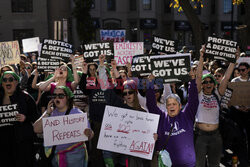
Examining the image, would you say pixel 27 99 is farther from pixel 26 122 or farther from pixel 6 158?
pixel 6 158

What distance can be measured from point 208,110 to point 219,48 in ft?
5.19

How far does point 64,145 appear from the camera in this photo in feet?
12.6

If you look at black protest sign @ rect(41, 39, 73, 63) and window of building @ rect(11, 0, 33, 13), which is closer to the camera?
black protest sign @ rect(41, 39, 73, 63)

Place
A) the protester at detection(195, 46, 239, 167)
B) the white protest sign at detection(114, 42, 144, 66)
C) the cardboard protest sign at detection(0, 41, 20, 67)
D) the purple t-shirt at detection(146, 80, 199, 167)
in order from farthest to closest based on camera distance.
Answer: the cardboard protest sign at detection(0, 41, 20, 67) → the white protest sign at detection(114, 42, 144, 66) → the protester at detection(195, 46, 239, 167) → the purple t-shirt at detection(146, 80, 199, 167)

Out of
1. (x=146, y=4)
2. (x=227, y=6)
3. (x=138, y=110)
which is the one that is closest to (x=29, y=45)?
(x=138, y=110)

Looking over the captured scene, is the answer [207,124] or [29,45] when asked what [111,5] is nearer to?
[29,45]

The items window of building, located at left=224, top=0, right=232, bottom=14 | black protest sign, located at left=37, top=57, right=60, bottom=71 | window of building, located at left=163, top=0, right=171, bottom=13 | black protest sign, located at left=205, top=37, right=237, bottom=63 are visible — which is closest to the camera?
black protest sign, located at left=205, top=37, right=237, bottom=63

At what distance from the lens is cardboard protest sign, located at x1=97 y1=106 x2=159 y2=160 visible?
3.79 meters

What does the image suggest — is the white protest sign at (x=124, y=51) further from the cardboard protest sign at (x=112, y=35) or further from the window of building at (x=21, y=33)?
the window of building at (x=21, y=33)

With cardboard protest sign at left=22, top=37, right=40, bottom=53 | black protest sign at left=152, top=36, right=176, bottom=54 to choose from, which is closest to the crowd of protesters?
black protest sign at left=152, top=36, right=176, bottom=54

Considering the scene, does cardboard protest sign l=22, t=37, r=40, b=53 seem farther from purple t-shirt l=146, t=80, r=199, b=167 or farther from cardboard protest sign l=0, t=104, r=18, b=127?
purple t-shirt l=146, t=80, r=199, b=167

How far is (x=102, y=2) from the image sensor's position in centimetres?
3164

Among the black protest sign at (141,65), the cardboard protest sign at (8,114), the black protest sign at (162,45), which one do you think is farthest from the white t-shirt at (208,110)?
the black protest sign at (162,45)

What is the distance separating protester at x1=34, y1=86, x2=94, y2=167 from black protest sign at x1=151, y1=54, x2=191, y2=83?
1379mm
